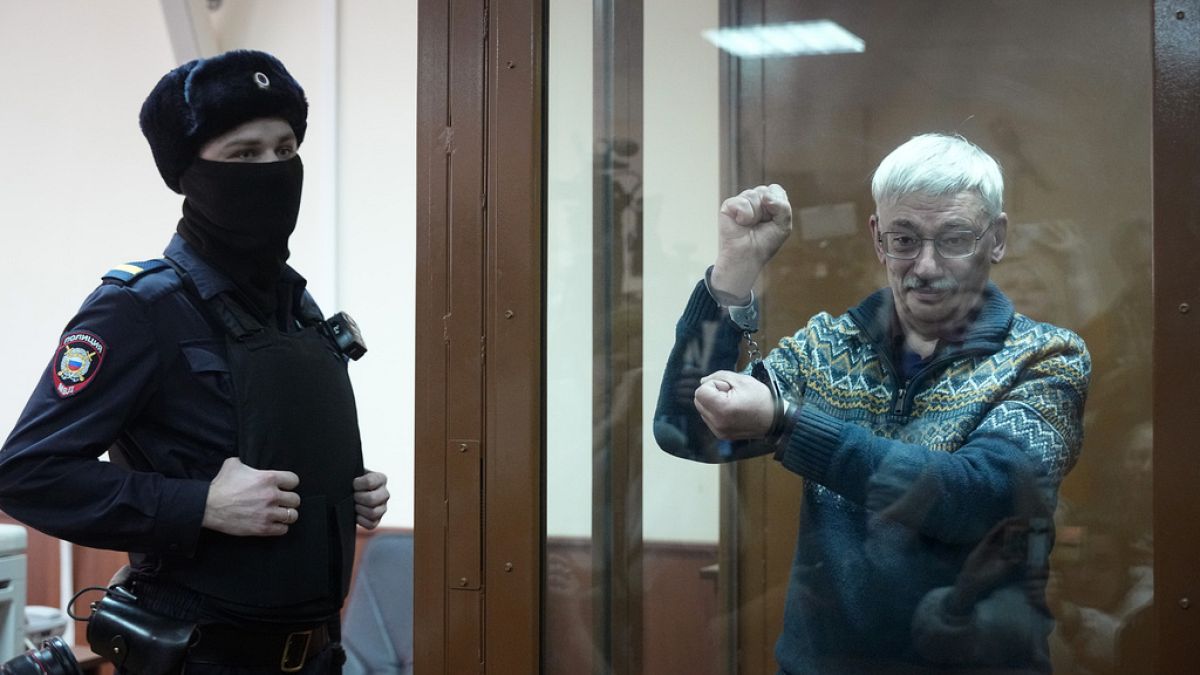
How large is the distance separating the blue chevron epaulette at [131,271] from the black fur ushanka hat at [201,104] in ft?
0.48

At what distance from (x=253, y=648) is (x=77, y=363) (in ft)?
1.54

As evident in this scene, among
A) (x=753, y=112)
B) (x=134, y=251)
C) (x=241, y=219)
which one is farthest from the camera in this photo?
(x=134, y=251)

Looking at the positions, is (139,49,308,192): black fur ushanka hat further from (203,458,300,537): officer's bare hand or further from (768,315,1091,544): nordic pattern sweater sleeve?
(768,315,1091,544): nordic pattern sweater sleeve

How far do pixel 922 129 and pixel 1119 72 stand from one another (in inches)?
9.5

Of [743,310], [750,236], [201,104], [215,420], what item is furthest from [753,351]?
[201,104]

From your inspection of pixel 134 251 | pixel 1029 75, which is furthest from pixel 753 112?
pixel 134 251

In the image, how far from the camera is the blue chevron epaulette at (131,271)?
5.59 feet

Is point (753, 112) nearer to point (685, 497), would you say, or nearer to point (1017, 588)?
point (685, 497)

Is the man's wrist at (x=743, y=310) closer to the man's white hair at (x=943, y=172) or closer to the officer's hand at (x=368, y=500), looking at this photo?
the man's white hair at (x=943, y=172)

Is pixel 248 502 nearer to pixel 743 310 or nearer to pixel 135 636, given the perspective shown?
pixel 135 636

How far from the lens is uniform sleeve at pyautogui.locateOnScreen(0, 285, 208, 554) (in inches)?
63.4

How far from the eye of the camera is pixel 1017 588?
1.46 metres

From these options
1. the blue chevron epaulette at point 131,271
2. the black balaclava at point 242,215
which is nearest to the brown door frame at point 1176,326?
the black balaclava at point 242,215

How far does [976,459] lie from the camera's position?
56.6 inches
